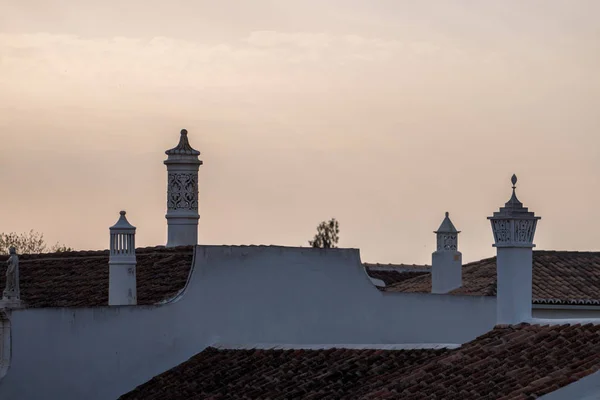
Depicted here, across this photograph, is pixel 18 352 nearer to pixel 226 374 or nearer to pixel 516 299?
pixel 226 374

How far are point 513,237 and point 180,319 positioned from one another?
20.9 ft

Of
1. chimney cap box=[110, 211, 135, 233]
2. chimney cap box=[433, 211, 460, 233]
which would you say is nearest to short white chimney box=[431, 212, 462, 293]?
chimney cap box=[433, 211, 460, 233]

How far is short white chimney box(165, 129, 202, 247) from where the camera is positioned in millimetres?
28172

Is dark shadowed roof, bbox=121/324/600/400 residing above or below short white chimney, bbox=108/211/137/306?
below

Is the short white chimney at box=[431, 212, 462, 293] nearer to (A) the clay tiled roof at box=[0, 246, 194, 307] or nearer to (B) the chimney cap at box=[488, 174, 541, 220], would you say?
(A) the clay tiled roof at box=[0, 246, 194, 307]

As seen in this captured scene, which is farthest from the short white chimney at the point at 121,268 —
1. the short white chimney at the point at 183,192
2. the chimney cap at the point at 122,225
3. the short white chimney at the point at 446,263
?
the short white chimney at the point at 446,263

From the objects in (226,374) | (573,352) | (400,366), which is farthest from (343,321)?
(573,352)

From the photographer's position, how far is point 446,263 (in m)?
32.9

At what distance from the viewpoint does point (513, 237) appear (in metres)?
19.2

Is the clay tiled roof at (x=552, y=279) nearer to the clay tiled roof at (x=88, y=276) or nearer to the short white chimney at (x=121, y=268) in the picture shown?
the clay tiled roof at (x=88, y=276)

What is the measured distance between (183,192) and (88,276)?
7.82 feet

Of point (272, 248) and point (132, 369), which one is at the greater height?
point (272, 248)

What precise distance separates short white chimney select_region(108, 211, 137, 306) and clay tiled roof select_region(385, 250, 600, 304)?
9480 mm

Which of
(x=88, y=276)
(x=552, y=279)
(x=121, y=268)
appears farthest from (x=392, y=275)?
(x=121, y=268)
